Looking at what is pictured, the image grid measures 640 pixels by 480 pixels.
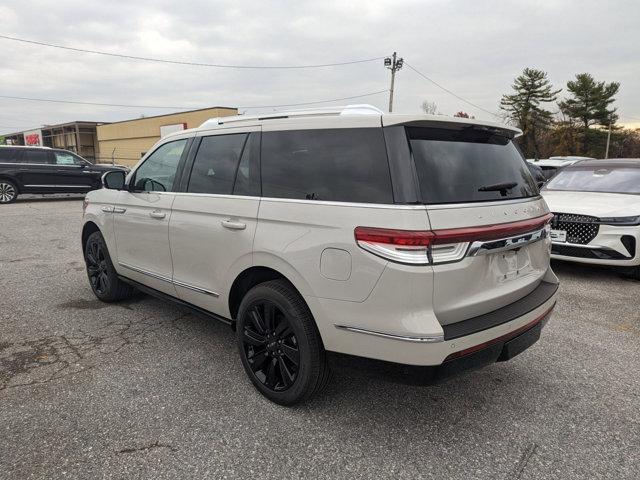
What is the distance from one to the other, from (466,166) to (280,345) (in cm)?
154

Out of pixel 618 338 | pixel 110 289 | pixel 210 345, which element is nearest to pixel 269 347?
pixel 210 345

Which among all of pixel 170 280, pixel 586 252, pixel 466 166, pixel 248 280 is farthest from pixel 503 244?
pixel 586 252

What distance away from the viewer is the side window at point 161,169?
3.83 m

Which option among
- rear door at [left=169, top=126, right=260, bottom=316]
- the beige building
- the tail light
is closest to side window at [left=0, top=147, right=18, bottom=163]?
rear door at [left=169, top=126, right=260, bottom=316]

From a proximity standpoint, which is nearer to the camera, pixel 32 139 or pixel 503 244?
pixel 503 244

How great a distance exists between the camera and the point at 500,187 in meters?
2.71

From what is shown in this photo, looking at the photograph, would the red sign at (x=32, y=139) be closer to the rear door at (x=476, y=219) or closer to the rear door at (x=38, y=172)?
the rear door at (x=38, y=172)

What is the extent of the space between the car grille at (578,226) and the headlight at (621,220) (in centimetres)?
9

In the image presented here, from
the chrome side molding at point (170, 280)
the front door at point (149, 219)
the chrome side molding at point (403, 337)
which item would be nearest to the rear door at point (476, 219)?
the chrome side molding at point (403, 337)

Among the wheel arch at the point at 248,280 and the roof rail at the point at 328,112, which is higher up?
the roof rail at the point at 328,112

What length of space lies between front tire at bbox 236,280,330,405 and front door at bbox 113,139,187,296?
1081 millimetres

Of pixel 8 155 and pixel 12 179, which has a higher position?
pixel 8 155

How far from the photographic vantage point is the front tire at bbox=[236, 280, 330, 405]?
8.65 ft

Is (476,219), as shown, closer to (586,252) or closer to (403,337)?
(403,337)
